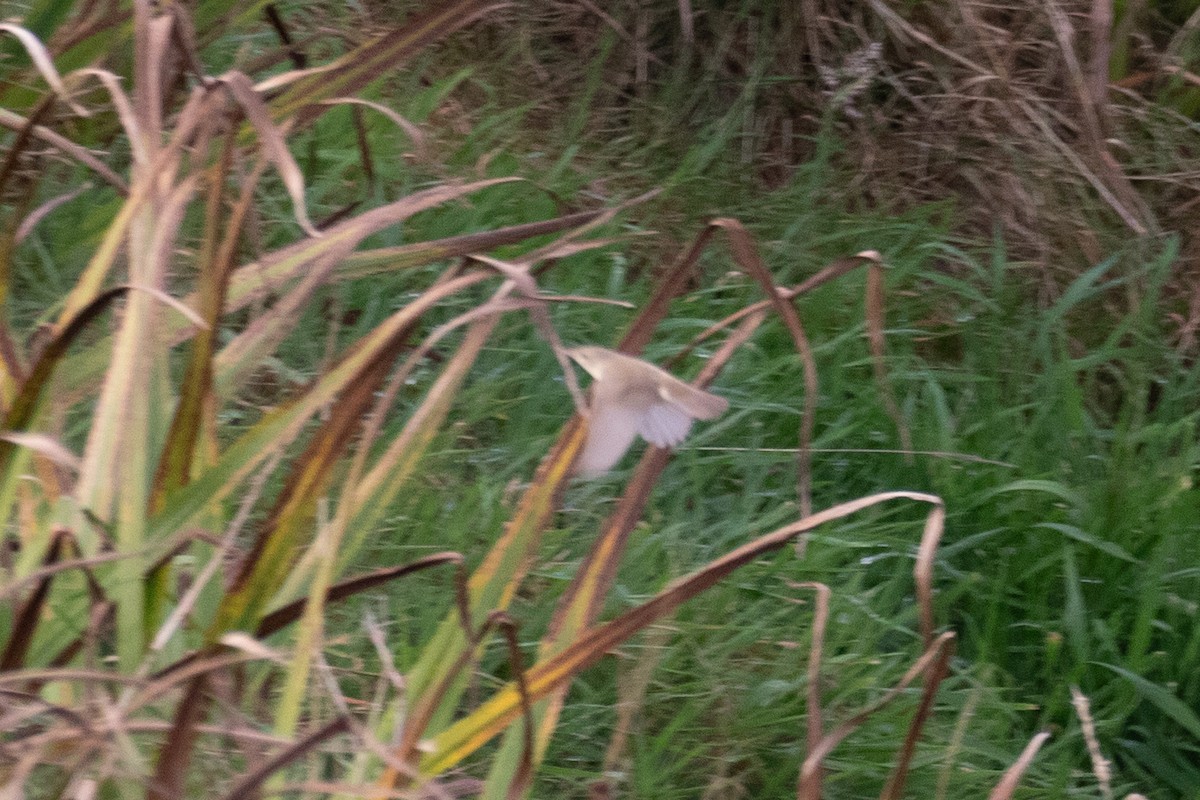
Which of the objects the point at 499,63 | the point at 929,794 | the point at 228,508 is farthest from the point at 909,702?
the point at 499,63

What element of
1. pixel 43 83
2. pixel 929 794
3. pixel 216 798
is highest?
pixel 43 83

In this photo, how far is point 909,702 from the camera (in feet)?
6.18

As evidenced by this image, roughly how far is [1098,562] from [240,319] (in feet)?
4.41

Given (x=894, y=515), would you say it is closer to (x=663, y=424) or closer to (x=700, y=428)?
(x=700, y=428)

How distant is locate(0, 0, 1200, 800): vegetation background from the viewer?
1.38 meters

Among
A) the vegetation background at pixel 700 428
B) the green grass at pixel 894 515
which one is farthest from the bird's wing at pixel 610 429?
the green grass at pixel 894 515

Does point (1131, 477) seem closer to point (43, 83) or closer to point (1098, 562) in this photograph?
point (1098, 562)

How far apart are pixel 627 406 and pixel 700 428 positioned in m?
1.00

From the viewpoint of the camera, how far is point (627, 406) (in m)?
1.36

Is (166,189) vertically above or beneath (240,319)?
above

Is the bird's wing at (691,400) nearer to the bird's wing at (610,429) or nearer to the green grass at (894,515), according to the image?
the bird's wing at (610,429)

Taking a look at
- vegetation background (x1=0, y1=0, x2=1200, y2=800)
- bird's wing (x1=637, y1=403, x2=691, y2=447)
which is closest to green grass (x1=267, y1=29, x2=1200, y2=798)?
vegetation background (x1=0, y1=0, x2=1200, y2=800)

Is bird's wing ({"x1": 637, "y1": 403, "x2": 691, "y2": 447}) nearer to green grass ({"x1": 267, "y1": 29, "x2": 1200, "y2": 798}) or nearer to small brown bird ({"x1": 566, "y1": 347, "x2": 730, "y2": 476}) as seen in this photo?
small brown bird ({"x1": 566, "y1": 347, "x2": 730, "y2": 476})

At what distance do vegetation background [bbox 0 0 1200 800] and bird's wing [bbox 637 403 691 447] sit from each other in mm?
105
